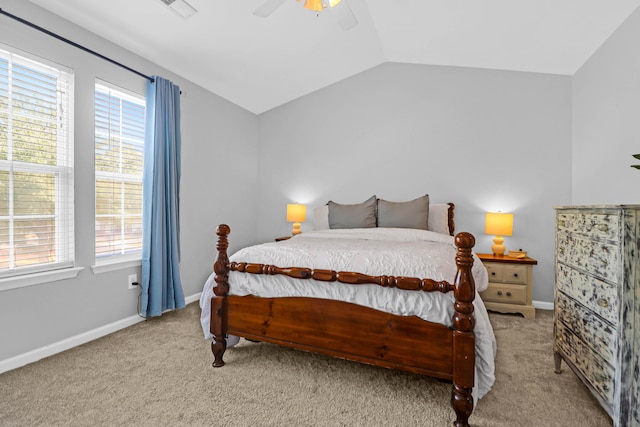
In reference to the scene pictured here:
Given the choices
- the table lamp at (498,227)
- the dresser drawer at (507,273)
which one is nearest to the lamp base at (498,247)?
the table lamp at (498,227)

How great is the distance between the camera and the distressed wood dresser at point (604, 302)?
1.32 metres

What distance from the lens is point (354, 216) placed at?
3439mm

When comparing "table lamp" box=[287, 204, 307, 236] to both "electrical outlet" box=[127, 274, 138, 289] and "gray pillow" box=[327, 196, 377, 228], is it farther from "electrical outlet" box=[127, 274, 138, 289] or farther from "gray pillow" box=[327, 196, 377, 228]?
"electrical outlet" box=[127, 274, 138, 289]

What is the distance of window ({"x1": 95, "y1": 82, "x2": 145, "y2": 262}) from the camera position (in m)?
2.56

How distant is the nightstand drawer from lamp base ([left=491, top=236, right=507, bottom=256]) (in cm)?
→ 33

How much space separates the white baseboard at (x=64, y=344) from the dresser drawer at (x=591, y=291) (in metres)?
3.23

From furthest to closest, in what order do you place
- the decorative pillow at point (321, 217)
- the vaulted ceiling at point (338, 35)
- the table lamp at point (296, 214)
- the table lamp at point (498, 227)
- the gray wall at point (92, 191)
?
the table lamp at point (296, 214) → the decorative pillow at point (321, 217) → the table lamp at point (498, 227) → the vaulted ceiling at point (338, 35) → the gray wall at point (92, 191)

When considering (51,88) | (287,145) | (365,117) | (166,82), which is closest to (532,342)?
(365,117)

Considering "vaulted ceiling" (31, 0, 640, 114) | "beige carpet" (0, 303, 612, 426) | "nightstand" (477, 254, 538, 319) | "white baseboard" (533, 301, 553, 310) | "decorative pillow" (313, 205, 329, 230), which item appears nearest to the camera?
"beige carpet" (0, 303, 612, 426)

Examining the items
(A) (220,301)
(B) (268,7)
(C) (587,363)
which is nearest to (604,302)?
(C) (587,363)

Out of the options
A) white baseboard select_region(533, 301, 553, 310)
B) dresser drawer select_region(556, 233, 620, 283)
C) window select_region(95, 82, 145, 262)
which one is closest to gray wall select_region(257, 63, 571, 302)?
white baseboard select_region(533, 301, 553, 310)

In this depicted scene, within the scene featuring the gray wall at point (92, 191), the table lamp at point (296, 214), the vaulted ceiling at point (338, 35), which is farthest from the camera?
the table lamp at point (296, 214)

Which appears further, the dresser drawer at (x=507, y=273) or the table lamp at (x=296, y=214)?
the table lamp at (x=296, y=214)

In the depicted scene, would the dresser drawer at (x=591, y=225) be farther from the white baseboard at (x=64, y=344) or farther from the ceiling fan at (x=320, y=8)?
the white baseboard at (x=64, y=344)
